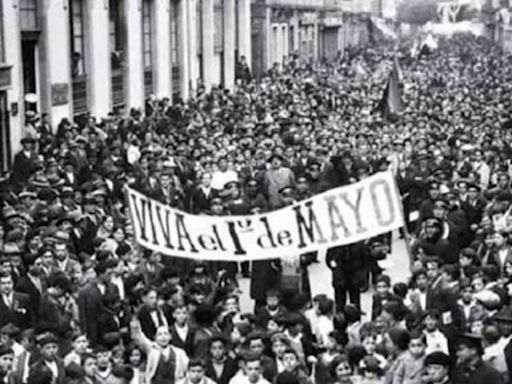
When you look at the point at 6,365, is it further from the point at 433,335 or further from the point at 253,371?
the point at 433,335

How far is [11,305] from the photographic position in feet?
36.6

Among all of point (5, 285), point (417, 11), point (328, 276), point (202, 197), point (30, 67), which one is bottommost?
point (328, 276)

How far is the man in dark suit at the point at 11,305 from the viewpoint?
1111cm

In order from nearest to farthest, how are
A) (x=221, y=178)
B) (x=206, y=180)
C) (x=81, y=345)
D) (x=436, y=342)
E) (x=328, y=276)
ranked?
(x=81, y=345) → (x=436, y=342) → (x=206, y=180) → (x=328, y=276) → (x=221, y=178)

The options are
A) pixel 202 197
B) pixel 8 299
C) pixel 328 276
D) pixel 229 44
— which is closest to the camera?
pixel 8 299

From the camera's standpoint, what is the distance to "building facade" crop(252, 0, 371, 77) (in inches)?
2080

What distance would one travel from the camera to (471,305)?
10852 millimetres

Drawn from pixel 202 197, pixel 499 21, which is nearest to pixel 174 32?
pixel 202 197

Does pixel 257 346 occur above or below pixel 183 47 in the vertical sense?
below

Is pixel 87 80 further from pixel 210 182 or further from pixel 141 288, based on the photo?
pixel 141 288

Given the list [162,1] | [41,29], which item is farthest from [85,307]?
[162,1]

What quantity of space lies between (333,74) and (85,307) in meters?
35.9

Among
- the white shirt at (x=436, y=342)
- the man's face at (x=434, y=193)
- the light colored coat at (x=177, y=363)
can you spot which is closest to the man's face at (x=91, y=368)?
the light colored coat at (x=177, y=363)

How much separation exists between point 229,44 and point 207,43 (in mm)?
3245
